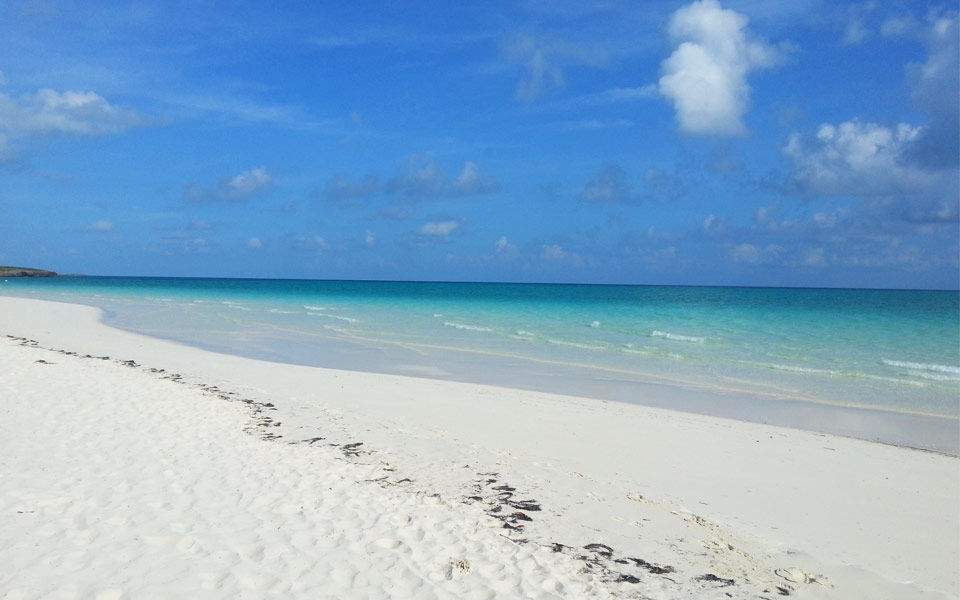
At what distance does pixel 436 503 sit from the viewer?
20.9 ft

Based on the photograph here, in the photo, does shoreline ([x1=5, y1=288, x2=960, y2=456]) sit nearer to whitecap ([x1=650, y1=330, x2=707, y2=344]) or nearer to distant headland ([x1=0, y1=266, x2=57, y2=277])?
whitecap ([x1=650, y1=330, x2=707, y2=344])

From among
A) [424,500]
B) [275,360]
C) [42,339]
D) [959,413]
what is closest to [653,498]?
[424,500]

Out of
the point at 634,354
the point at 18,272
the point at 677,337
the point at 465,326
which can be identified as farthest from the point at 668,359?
the point at 18,272

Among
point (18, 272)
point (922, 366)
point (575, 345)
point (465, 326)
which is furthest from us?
point (18, 272)

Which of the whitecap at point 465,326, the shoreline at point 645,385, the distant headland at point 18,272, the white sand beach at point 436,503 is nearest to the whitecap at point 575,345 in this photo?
the shoreline at point 645,385

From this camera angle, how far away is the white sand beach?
4746 millimetres

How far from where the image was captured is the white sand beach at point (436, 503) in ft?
15.6

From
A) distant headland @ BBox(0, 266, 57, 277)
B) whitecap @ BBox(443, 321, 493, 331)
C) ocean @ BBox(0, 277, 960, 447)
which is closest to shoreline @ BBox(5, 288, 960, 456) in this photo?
ocean @ BBox(0, 277, 960, 447)

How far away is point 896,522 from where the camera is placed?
278 inches

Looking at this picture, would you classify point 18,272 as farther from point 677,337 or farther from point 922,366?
point 922,366

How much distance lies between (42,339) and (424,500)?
800 inches

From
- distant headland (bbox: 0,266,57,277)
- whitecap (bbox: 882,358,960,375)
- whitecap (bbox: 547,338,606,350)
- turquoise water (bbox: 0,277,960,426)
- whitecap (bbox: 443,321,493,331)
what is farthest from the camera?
distant headland (bbox: 0,266,57,277)

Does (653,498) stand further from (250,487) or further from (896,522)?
(250,487)

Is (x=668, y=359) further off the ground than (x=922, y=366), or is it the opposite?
(x=922, y=366)
